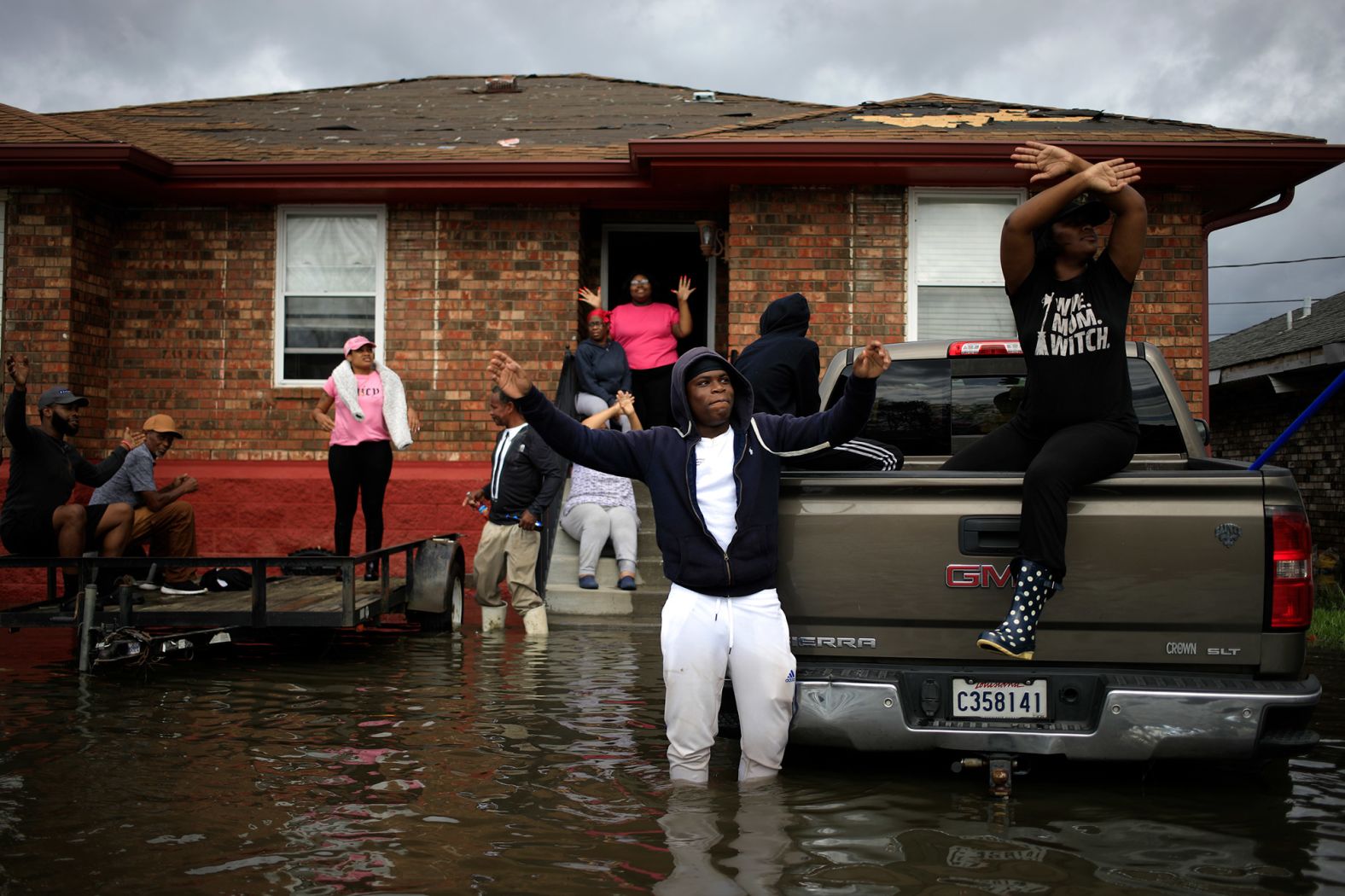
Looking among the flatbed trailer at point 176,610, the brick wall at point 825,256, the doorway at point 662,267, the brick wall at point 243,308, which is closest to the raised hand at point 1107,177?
the flatbed trailer at point 176,610

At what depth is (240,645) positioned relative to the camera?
976 cm

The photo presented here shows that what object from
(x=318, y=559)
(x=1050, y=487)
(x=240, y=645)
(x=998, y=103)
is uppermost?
(x=998, y=103)

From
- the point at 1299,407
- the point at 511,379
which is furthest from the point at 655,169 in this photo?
the point at 1299,407

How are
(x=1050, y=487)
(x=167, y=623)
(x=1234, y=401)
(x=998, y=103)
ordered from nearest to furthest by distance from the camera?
(x=1050, y=487), (x=167, y=623), (x=998, y=103), (x=1234, y=401)

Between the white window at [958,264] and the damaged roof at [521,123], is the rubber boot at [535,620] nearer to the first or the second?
the damaged roof at [521,123]

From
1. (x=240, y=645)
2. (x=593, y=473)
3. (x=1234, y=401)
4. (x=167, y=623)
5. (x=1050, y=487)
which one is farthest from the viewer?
(x=1234, y=401)

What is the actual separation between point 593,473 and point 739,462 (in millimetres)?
6109

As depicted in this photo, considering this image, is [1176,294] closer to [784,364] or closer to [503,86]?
[784,364]

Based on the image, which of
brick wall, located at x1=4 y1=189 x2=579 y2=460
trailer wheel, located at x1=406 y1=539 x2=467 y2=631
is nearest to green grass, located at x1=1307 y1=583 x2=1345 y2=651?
trailer wheel, located at x1=406 y1=539 x2=467 y2=631

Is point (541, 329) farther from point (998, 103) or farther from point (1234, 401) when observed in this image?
point (1234, 401)

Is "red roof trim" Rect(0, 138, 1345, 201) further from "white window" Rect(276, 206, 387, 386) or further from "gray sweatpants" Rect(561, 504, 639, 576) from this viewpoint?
"gray sweatpants" Rect(561, 504, 639, 576)

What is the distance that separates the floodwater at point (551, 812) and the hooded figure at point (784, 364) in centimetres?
165

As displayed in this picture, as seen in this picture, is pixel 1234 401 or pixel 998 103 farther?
pixel 1234 401

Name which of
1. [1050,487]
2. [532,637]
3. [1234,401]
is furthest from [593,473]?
[1234,401]
